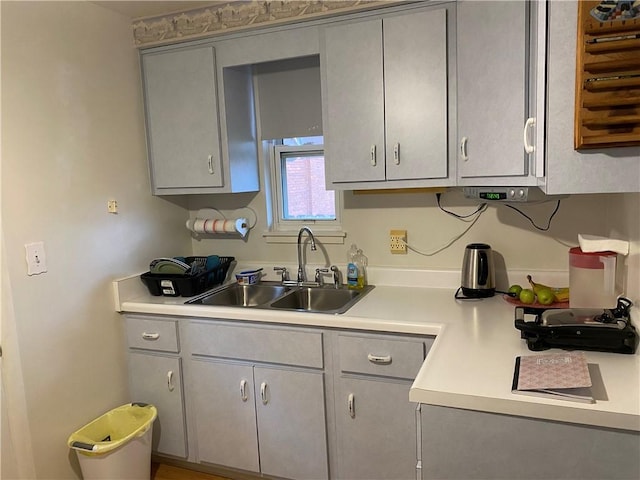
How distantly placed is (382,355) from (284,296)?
0.73m

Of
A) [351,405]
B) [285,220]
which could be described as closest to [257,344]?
[351,405]

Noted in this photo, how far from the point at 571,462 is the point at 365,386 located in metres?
0.98

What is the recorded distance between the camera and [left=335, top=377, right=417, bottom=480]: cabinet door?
6.99 feet

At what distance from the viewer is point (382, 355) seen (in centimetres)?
213

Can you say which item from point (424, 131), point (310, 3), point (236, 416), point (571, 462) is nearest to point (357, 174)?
point (424, 131)

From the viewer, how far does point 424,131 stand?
2.30 meters

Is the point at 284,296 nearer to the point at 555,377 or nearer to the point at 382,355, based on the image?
the point at 382,355

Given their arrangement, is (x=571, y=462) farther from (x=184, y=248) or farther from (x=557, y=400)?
(x=184, y=248)

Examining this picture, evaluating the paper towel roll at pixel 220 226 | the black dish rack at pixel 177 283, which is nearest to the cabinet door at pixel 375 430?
the black dish rack at pixel 177 283

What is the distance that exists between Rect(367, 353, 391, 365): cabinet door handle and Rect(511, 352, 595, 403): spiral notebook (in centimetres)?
66

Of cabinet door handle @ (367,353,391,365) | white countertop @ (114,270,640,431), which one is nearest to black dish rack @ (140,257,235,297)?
white countertop @ (114,270,640,431)

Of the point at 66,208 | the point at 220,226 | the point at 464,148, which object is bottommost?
the point at 220,226

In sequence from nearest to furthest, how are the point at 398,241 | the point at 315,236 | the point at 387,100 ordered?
the point at 387,100, the point at 398,241, the point at 315,236

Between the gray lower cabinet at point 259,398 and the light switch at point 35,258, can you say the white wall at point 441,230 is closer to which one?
the gray lower cabinet at point 259,398
